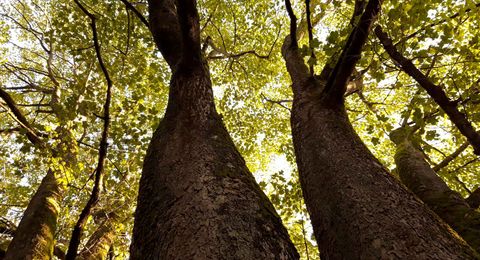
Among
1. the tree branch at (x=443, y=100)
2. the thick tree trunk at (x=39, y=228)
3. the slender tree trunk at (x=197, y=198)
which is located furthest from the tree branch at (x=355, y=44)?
the thick tree trunk at (x=39, y=228)

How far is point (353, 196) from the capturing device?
2293 mm

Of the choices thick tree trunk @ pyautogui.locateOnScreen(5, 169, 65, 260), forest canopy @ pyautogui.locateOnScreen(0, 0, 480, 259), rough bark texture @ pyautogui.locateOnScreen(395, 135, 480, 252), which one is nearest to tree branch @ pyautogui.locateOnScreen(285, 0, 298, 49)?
forest canopy @ pyautogui.locateOnScreen(0, 0, 480, 259)

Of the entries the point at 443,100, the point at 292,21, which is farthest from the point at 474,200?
the point at 292,21

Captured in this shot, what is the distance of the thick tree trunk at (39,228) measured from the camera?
14.6 feet

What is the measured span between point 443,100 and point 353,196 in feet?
5.90

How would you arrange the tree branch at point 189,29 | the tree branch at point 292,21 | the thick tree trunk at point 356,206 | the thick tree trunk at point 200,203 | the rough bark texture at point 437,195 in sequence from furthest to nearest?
the tree branch at point 292,21
the rough bark texture at point 437,195
the tree branch at point 189,29
the thick tree trunk at point 356,206
the thick tree trunk at point 200,203

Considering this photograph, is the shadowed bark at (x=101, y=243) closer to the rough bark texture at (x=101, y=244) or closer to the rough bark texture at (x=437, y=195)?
the rough bark texture at (x=101, y=244)

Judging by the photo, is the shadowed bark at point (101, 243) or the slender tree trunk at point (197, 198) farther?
the shadowed bark at point (101, 243)

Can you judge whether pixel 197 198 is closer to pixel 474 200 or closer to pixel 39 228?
pixel 474 200

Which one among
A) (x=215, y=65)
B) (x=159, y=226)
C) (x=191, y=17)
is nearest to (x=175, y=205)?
(x=159, y=226)

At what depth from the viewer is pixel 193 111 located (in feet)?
9.21

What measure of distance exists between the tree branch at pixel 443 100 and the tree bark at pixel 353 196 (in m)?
0.89

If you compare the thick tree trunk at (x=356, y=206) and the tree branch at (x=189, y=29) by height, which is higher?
the tree branch at (x=189, y=29)

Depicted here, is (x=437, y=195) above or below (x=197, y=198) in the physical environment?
above
